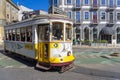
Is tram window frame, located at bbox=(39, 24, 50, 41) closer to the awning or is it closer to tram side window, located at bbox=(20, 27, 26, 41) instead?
tram side window, located at bbox=(20, 27, 26, 41)

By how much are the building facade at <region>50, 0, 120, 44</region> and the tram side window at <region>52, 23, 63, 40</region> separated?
115ft

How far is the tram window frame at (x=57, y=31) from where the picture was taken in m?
12.4

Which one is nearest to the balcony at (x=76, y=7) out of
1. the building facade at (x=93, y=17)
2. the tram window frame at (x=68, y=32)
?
the building facade at (x=93, y=17)

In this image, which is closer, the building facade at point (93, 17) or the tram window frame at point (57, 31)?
the tram window frame at point (57, 31)

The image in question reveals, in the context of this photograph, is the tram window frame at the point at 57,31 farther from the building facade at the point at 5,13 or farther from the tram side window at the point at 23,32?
the building facade at the point at 5,13

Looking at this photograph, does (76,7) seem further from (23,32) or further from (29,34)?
(29,34)

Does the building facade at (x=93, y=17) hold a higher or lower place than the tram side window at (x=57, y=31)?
higher

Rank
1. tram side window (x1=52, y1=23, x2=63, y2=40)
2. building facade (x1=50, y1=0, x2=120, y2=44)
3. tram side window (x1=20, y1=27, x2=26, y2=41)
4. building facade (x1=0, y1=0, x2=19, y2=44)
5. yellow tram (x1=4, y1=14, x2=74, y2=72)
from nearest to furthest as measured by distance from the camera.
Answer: yellow tram (x1=4, y1=14, x2=74, y2=72)
tram side window (x1=52, y1=23, x2=63, y2=40)
tram side window (x1=20, y1=27, x2=26, y2=41)
building facade (x1=50, y1=0, x2=120, y2=44)
building facade (x1=0, y1=0, x2=19, y2=44)

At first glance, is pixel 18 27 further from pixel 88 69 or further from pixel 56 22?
pixel 88 69

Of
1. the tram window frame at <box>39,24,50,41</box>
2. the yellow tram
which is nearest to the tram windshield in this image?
the yellow tram

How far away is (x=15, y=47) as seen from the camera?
1772cm

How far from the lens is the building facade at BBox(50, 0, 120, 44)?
47.6 meters

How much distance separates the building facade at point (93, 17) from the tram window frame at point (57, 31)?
35051 mm

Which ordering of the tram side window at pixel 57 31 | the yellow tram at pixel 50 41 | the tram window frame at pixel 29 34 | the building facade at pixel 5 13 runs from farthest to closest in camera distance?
1. the building facade at pixel 5 13
2. the tram window frame at pixel 29 34
3. the tram side window at pixel 57 31
4. the yellow tram at pixel 50 41
